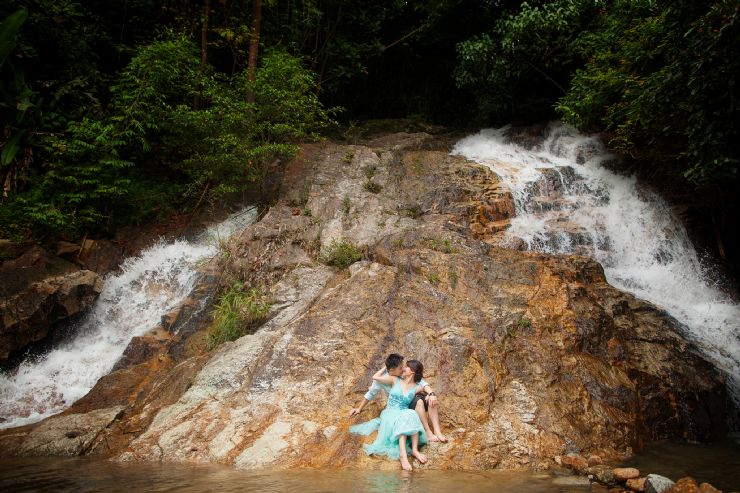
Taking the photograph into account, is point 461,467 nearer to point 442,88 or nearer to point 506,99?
point 506,99

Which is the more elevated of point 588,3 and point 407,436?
point 588,3

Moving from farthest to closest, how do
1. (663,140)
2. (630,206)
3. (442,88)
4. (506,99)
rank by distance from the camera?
(442,88) < (506,99) < (630,206) < (663,140)

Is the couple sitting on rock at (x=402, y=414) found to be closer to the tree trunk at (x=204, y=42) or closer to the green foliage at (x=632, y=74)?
the green foliage at (x=632, y=74)

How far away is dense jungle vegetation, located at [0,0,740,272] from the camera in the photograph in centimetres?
764

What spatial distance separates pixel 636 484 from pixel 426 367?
2.80m

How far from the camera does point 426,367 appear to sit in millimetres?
6668

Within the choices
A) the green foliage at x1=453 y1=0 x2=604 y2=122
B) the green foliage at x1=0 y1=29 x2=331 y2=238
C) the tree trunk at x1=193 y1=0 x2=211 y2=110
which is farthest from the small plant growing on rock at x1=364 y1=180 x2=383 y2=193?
the green foliage at x1=453 y1=0 x2=604 y2=122

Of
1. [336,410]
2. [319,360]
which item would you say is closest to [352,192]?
[319,360]

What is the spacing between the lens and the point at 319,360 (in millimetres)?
6949

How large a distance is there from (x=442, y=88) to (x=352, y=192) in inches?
449

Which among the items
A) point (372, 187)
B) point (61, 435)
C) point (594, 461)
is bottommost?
point (61, 435)

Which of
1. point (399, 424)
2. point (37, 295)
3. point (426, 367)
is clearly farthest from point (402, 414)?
point (37, 295)

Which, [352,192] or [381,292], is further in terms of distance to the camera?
[352,192]

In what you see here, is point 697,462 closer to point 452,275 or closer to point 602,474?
point 602,474
